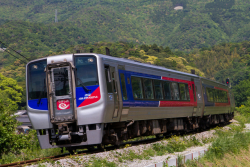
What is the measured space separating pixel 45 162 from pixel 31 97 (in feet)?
10.1

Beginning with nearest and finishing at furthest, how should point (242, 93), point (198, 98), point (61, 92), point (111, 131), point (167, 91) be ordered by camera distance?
point (61, 92), point (111, 131), point (167, 91), point (198, 98), point (242, 93)

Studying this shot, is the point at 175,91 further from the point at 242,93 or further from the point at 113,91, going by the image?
the point at 242,93

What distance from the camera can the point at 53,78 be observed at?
11.0m

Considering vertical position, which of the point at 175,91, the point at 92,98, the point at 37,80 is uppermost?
the point at 37,80

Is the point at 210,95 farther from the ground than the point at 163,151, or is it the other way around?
the point at 210,95

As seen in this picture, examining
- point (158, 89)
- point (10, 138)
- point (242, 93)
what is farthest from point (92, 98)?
point (242, 93)

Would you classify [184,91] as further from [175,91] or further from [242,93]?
[242,93]

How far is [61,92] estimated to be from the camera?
35.7 feet

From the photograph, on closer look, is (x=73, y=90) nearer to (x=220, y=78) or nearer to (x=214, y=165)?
(x=214, y=165)

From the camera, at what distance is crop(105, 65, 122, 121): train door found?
1134cm

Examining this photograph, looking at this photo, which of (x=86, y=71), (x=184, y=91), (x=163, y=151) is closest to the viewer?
(x=86, y=71)

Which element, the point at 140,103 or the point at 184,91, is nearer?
the point at 140,103

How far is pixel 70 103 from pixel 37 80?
160 centimetres

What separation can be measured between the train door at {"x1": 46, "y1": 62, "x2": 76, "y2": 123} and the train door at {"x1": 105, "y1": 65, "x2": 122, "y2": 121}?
1.23m
